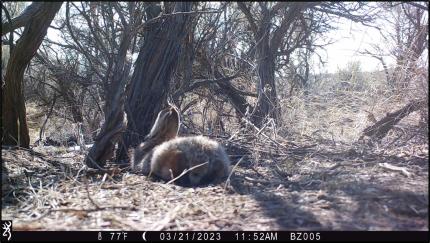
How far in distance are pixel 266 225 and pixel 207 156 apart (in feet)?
5.70

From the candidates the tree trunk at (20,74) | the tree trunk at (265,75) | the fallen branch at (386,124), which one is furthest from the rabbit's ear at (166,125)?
the fallen branch at (386,124)

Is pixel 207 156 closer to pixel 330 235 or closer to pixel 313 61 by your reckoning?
pixel 330 235

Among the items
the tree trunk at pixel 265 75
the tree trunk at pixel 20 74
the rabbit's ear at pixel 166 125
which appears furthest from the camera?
the tree trunk at pixel 265 75

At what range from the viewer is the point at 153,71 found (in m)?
5.93

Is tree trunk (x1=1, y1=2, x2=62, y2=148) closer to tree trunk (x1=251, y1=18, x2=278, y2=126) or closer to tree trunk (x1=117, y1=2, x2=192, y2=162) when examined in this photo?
tree trunk (x1=117, y1=2, x2=192, y2=162)

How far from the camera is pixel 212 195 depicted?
4117 mm

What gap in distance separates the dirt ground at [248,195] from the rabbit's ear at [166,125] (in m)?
0.57

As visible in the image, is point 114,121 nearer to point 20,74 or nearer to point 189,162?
point 189,162

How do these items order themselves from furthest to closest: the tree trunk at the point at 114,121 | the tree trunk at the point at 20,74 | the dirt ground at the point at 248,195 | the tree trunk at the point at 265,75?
the tree trunk at the point at 265,75, the tree trunk at the point at 114,121, the tree trunk at the point at 20,74, the dirt ground at the point at 248,195

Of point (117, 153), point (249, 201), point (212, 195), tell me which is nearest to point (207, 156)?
point (212, 195)

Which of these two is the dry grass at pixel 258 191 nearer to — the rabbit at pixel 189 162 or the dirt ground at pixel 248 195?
the dirt ground at pixel 248 195

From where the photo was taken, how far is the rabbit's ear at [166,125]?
5559 millimetres

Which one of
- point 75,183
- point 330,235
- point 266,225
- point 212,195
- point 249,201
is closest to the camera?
point 330,235

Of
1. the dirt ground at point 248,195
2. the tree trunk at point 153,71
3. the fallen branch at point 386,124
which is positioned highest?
the tree trunk at point 153,71
